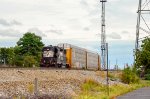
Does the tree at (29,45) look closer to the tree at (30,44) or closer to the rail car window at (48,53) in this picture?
the tree at (30,44)

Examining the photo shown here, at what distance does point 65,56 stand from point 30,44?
64938 mm

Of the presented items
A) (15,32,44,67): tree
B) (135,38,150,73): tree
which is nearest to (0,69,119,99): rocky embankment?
(135,38,150,73): tree

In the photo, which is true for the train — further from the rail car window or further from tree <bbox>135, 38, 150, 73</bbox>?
tree <bbox>135, 38, 150, 73</bbox>

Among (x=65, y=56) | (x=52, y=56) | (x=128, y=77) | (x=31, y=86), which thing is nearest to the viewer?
(x=31, y=86)

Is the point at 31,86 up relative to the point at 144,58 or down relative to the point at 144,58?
down

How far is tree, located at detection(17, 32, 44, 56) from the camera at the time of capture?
12336 centimetres

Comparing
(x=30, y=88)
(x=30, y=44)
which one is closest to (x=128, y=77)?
(x=30, y=88)

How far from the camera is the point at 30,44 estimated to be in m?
125

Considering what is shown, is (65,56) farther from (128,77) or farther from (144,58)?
(144,58)

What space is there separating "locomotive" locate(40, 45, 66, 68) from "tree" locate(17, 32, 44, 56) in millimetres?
61544

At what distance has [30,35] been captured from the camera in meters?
130

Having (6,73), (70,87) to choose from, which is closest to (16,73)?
(6,73)

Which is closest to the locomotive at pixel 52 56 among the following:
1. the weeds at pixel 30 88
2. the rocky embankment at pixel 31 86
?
the rocky embankment at pixel 31 86

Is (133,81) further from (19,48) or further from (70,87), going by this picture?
(19,48)
